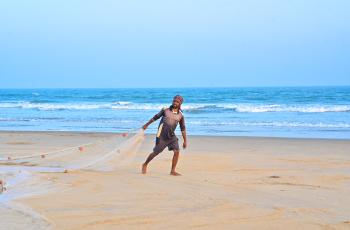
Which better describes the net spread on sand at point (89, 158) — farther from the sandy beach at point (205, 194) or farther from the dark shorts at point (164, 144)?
the dark shorts at point (164, 144)

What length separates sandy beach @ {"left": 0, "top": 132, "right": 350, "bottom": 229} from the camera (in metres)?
6.11

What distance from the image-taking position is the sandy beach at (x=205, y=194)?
6113mm

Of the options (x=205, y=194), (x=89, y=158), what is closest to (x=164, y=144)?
(x=89, y=158)

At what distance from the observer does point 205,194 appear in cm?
770

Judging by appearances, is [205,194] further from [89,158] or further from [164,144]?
[89,158]

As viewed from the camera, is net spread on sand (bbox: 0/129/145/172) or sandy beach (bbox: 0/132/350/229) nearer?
sandy beach (bbox: 0/132/350/229)

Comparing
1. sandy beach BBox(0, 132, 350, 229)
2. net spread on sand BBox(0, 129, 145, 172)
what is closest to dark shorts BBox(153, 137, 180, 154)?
sandy beach BBox(0, 132, 350, 229)

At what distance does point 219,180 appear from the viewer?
9.22 meters

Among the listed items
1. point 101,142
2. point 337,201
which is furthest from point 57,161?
point 337,201

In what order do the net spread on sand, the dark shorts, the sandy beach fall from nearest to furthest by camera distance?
1. the sandy beach
2. the dark shorts
3. the net spread on sand

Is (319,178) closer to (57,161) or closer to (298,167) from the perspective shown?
(298,167)

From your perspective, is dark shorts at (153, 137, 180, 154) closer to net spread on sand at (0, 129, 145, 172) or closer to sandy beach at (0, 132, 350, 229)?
sandy beach at (0, 132, 350, 229)

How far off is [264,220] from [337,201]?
159cm

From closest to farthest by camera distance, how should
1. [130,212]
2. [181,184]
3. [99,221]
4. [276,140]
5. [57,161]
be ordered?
[99,221]
[130,212]
[181,184]
[57,161]
[276,140]
